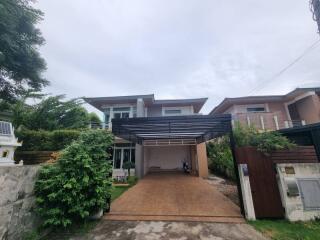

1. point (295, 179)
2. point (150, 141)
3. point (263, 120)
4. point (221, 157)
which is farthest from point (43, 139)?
point (263, 120)

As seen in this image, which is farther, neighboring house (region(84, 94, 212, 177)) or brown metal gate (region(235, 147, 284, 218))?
neighboring house (region(84, 94, 212, 177))

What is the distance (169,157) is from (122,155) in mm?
4904

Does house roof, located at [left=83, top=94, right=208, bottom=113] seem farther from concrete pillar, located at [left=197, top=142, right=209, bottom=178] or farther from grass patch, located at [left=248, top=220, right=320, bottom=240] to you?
grass patch, located at [left=248, top=220, right=320, bottom=240]

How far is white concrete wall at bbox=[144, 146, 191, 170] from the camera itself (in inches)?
571

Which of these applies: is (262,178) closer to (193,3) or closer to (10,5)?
(193,3)

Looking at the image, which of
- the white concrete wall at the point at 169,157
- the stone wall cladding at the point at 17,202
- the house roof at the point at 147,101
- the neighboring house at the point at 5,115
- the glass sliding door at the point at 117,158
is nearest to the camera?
the stone wall cladding at the point at 17,202

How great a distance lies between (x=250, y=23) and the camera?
22.3 ft

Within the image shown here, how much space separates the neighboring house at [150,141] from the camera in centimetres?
1159

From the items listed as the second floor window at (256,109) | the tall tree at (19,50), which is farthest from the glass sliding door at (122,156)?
the second floor window at (256,109)

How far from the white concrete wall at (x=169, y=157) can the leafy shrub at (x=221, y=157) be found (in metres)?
2.44

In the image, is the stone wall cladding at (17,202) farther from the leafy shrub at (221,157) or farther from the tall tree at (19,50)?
the leafy shrub at (221,157)

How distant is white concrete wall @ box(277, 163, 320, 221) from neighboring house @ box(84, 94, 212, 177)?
22.2 feet

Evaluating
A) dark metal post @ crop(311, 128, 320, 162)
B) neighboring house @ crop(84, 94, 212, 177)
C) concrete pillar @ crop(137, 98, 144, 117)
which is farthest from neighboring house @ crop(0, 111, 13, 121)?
dark metal post @ crop(311, 128, 320, 162)

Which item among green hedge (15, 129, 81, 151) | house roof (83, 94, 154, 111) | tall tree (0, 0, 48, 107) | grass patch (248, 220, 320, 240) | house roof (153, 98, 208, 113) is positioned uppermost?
tall tree (0, 0, 48, 107)
